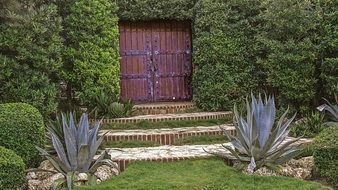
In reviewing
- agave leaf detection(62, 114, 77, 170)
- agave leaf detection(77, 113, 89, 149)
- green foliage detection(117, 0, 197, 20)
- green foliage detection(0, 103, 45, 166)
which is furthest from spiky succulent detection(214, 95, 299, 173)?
green foliage detection(117, 0, 197, 20)

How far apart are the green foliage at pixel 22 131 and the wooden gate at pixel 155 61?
5.11 meters

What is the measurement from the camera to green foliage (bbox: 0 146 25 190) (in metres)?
6.19

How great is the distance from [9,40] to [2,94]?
99 centimetres

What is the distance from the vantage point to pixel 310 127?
31.0 ft

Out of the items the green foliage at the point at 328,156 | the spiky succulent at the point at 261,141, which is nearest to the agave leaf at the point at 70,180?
the spiky succulent at the point at 261,141

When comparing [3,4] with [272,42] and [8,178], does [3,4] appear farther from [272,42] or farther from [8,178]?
[272,42]

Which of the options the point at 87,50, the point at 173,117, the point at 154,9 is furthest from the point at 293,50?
the point at 87,50

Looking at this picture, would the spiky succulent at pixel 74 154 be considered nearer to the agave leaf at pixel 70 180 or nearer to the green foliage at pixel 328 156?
the agave leaf at pixel 70 180

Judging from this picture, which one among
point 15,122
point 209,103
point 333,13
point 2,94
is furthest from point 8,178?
point 333,13

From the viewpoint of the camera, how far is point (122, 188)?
20.6 ft

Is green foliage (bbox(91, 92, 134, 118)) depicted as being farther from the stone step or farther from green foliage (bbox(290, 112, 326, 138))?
green foliage (bbox(290, 112, 326, 138))

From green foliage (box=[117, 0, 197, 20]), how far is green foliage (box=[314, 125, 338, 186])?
599cm

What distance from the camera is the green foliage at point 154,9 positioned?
11.8 m

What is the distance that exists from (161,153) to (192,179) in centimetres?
142
